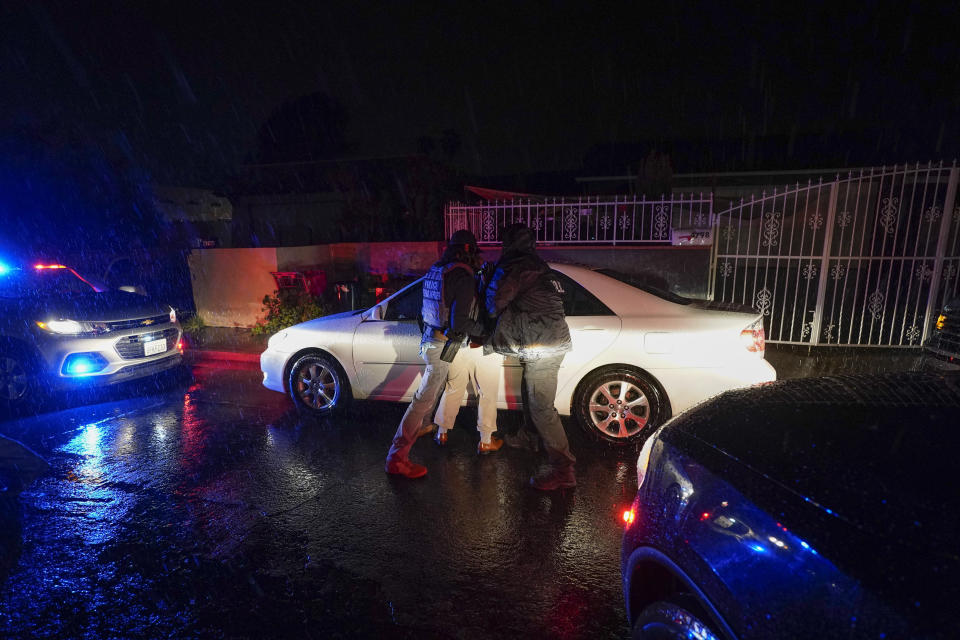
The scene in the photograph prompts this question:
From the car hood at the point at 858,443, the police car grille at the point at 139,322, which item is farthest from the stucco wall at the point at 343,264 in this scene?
the car hood at the point at 858,443

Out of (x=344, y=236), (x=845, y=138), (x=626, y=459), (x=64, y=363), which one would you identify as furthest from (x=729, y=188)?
(x=64, y=363)

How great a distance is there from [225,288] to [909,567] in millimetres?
10919

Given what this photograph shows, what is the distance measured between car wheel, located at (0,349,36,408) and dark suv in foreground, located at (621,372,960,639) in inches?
257

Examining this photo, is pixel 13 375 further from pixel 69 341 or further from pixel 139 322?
pixel 139 322

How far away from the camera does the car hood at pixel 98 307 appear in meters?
5.96

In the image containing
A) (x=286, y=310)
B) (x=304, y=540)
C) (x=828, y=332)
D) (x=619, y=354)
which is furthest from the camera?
(x=286, y=310)

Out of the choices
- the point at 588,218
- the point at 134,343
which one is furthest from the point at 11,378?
the point at 588,218

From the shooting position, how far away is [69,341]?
582 cm

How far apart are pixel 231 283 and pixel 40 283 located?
3656mm

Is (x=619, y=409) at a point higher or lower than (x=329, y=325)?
lower

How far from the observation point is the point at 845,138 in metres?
28.8

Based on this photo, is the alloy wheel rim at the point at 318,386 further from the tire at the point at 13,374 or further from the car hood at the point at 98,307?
the tire at the point at 13,374

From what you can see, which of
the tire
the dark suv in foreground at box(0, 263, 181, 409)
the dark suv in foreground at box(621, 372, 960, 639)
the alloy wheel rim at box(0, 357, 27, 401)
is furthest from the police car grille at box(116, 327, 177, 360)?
the dark suv in foreground at box(621, 372, 960, 639)

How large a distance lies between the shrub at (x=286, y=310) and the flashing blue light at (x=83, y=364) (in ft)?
11.0
